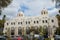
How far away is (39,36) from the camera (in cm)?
721

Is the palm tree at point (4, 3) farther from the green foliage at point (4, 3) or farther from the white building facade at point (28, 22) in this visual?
the white building facade at point (28, 22)

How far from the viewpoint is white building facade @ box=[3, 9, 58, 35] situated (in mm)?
7184

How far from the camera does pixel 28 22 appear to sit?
7.42 meters

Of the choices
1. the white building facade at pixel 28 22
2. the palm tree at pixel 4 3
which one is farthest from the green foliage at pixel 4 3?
the white building facade at pixel 28 22

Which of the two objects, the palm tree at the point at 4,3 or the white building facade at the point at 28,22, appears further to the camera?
the white building facade at the point at 28,22

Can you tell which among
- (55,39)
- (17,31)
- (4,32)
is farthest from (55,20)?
(4,32)

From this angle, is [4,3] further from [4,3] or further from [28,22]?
[28,22]

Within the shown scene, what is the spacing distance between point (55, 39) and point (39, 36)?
551 millimetres

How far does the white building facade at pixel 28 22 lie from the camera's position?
23.6 ft

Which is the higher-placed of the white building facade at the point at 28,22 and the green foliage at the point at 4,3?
the green foliage at the point at 4,3

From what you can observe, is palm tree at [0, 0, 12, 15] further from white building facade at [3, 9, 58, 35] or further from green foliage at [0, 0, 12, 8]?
white building facade at [3, 9, 58, 35]

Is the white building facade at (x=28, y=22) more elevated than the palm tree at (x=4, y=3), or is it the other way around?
the palm tree at (x=4, y=3)

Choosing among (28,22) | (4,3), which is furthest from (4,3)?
(28,22)

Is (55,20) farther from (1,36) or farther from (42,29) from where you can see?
(1,36)
